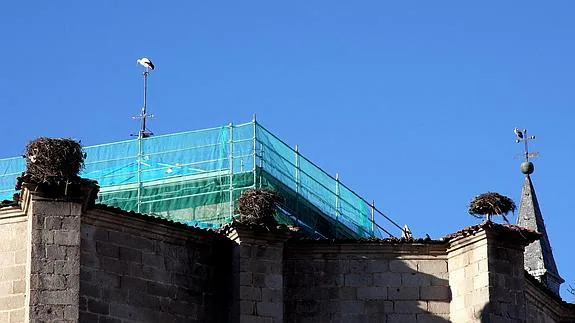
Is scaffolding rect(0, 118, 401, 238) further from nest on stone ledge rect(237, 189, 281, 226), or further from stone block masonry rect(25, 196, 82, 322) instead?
stone block masonry rect(25, 196, 82, 322)

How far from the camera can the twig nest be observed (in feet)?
95.2

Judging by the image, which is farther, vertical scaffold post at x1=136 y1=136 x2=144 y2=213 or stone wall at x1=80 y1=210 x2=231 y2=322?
vertical scaffold post at x1=136 y1=136 x2=144 y2=213

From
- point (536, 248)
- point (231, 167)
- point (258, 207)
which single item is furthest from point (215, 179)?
point (536, 248)

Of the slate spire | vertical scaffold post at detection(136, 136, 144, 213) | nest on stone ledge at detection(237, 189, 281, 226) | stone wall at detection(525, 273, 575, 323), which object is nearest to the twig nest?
nest on stone ledge at detection(237, 189, 281, 226)

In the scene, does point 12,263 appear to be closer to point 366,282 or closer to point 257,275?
point 257,275

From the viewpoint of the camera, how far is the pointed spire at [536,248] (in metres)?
48.9

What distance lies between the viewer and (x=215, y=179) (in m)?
35.3

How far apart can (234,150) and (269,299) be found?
5643mm

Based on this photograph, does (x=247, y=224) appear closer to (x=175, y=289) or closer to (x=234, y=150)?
(x=175, y=289)

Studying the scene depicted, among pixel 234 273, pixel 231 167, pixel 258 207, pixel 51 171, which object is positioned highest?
pixel 231 167

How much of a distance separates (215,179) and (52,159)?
6.69m

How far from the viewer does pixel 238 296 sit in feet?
100

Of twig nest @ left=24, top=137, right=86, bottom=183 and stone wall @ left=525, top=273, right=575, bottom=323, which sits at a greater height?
twig nest @ left=24, top=137, right=86, bottom=183

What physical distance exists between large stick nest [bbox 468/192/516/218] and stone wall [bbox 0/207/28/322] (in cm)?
785
